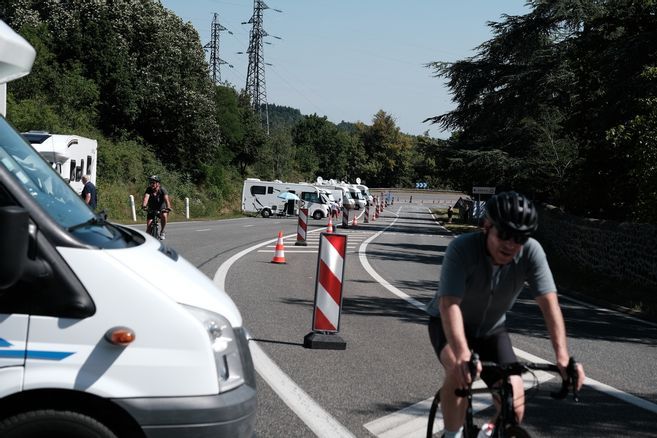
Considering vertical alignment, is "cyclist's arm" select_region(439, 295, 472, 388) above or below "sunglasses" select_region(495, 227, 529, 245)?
below

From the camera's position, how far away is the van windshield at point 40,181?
154 inches

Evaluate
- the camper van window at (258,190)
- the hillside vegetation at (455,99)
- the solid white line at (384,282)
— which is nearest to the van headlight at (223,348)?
the solid white line at (384,282)

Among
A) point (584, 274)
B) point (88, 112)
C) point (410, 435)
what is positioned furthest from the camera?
point (88, 112)

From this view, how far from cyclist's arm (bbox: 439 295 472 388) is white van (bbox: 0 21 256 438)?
0.93 m

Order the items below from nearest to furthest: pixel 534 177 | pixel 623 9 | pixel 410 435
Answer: pixel 410 435 → pixel 623 9 → pixel 534 177

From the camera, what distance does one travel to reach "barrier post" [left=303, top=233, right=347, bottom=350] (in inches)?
344

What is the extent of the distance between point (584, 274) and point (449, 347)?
18511 millimetres

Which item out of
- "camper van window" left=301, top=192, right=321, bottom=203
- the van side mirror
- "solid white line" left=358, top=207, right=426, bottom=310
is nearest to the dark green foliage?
"solid white line" left=358, top=207, right=426, bottom=310

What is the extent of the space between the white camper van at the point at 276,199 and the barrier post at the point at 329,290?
150 feet

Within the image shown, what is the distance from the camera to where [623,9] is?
2848 cm

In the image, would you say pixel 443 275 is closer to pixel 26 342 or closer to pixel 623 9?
pixel 26 342

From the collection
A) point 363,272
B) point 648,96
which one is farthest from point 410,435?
point 648,96

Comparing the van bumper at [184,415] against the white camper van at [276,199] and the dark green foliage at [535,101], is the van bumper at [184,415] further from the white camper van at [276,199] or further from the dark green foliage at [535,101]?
the white camper van at [276,199]

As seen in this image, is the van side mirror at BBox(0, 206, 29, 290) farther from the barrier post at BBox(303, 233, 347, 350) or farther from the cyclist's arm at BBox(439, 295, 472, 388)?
the barrier post at BBox(303, 233, 347, 350)
